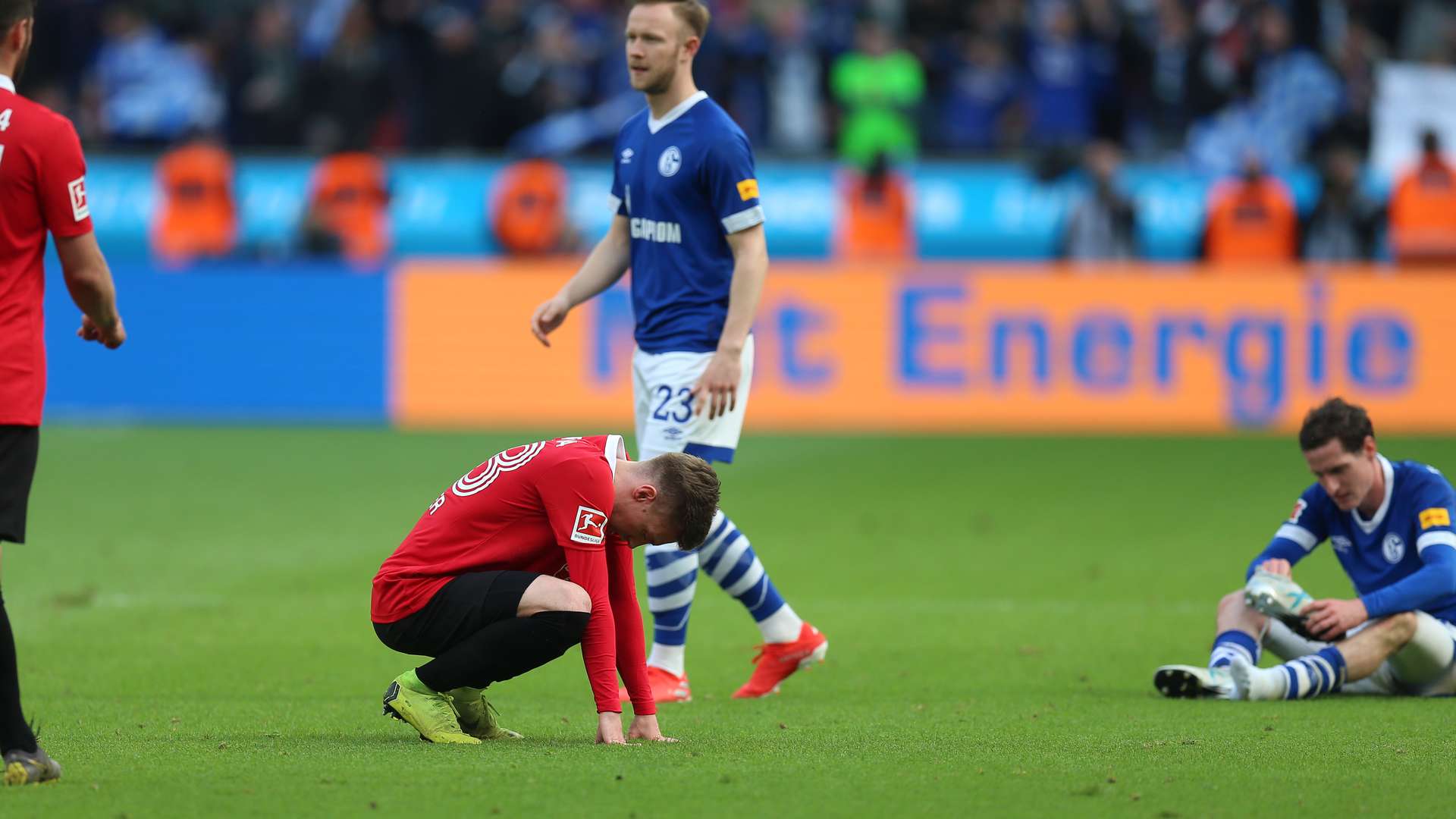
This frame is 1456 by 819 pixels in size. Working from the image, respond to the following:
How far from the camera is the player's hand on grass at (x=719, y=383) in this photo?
6660 mm

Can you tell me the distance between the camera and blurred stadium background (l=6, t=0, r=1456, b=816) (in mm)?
5727

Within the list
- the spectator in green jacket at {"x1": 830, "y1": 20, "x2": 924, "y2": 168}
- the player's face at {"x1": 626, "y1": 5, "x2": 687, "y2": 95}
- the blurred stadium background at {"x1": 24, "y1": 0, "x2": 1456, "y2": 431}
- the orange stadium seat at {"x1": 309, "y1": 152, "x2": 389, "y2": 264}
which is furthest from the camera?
the spectator in green jacket at {"x1": 830, "y1": 20, "x2": 924, "y2": 168}

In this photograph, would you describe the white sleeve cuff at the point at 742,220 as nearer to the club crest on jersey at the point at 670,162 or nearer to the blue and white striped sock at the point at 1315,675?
the club crest on jersey at the point at 670,162

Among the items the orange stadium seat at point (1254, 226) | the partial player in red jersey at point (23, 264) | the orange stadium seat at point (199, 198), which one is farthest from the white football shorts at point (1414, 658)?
the orange stadium seat at point (199, 198)

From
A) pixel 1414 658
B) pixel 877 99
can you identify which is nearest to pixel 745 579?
pixel 1414 658

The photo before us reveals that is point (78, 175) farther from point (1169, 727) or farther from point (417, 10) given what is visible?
point (417, 10)

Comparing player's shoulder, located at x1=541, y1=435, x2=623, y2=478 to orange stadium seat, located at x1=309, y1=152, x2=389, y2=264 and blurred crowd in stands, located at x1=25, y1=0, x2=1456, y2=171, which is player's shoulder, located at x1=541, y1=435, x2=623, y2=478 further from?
blurred crowd in stands, located at x1=25, y1=0, x2=1456, y2=171

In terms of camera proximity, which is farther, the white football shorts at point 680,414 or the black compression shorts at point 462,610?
the white football shorts at point 680,414

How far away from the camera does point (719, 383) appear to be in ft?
21.9

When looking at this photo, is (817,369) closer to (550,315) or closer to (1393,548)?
(550,315)

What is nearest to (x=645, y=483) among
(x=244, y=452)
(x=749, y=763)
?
(x=749, y=763)

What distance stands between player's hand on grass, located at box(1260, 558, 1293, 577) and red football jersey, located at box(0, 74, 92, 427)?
13.3ft

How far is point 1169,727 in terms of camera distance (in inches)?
239

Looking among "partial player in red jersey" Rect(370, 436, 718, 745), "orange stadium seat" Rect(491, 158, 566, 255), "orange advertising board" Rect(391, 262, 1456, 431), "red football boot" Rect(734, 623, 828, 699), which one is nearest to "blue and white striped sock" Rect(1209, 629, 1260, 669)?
"red football boot" Rect(734, 623, 828, 699)
